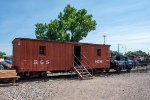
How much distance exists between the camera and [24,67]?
21031 mm

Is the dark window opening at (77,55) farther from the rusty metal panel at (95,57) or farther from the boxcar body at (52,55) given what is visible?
the rusty metal panel at (95,57)

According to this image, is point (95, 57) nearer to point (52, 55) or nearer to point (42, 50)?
point (52, 55)

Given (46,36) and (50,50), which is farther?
(46,36)

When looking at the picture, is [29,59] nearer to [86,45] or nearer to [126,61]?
[86,45]

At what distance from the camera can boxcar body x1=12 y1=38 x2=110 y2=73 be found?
21297mm

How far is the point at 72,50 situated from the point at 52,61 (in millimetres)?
2805

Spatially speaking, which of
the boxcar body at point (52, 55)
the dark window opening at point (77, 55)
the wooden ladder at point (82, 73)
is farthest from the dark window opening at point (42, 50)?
the dark window opening at point (77, 55)

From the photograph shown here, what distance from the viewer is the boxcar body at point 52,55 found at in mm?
21297

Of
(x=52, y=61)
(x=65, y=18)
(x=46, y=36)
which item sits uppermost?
(x=65, y=18)

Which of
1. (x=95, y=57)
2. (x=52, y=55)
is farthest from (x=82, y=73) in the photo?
(x=95, y=57)

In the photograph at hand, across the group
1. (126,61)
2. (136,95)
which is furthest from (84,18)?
(136,95)

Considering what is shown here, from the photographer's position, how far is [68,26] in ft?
168

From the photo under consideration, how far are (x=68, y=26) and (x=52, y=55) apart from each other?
28332 mm

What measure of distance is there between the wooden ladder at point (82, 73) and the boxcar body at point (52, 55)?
70cm
